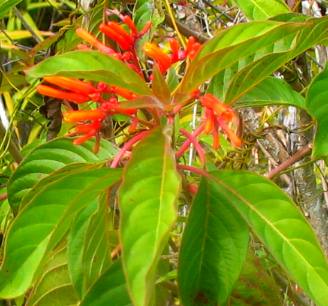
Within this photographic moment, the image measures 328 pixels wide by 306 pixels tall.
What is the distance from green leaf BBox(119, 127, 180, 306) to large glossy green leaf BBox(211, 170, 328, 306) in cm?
12

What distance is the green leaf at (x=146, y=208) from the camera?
2.04ft

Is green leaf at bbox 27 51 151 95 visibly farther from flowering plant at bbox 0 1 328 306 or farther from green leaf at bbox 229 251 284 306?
green leaf at bbox 229 251 284 306

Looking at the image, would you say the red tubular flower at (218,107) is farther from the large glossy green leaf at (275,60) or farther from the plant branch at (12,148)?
the plant branch at (12,148)

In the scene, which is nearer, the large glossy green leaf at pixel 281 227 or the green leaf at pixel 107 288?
the large glossy green leaf at pixel 281 227

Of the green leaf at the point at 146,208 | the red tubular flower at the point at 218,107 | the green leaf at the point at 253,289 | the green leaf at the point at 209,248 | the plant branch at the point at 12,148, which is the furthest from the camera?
the plant branch at the point at 12,148

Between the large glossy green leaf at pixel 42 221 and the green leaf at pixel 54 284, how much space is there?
0.23 metres

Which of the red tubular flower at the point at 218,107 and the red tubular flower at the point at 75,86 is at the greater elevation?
the red tubular flower at the point at 75,86

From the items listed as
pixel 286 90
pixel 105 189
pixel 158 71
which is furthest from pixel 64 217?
pixel 286 90

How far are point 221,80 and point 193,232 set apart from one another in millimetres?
225

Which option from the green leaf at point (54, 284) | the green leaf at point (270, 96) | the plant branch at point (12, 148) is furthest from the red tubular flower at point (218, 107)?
the plant branch at point (12, 148)

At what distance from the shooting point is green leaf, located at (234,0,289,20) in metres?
1.04

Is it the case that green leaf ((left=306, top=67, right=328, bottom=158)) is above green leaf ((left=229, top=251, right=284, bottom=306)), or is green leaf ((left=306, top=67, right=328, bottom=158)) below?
above

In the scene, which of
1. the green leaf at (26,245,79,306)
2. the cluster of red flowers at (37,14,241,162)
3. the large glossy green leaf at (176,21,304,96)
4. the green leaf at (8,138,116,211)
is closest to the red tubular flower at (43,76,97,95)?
the cluster of red flowers at (37,14,241,162)

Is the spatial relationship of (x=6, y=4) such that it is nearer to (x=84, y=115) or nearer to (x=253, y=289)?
(x=84, y=115)
